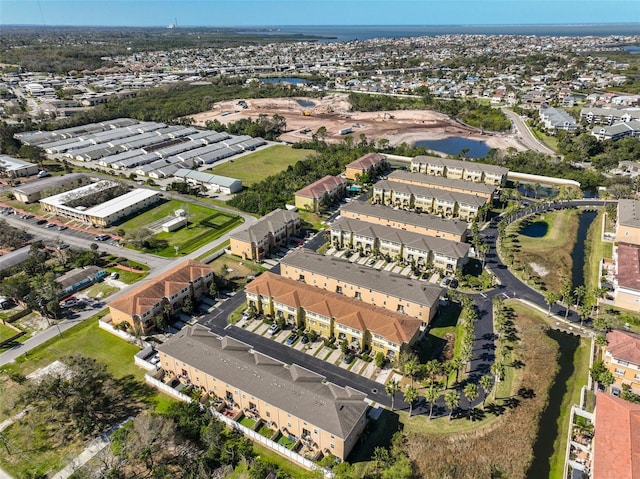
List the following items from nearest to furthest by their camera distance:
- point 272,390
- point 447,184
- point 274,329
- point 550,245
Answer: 1. point 272,390
2. point 274,329
3. point 550,245
4. point 447,184

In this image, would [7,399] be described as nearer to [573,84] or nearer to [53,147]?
[53,147]

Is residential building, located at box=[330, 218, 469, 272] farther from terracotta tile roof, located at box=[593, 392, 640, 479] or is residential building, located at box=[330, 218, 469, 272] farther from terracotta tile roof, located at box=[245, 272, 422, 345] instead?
terracotta tile roof, located at box=[593, 392, 640, 479]

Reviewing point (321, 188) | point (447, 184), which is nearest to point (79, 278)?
point (321, 188)

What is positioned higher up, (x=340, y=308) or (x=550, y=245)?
(x=340, y=308)

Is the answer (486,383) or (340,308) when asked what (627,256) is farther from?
(340,308)

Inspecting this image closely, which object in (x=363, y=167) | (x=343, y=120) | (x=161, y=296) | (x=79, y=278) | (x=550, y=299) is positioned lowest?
(x=79, y=278)

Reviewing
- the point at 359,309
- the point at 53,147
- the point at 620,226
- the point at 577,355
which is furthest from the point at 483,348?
the point at 53,147

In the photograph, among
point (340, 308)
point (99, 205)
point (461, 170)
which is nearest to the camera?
point (340, 308)
